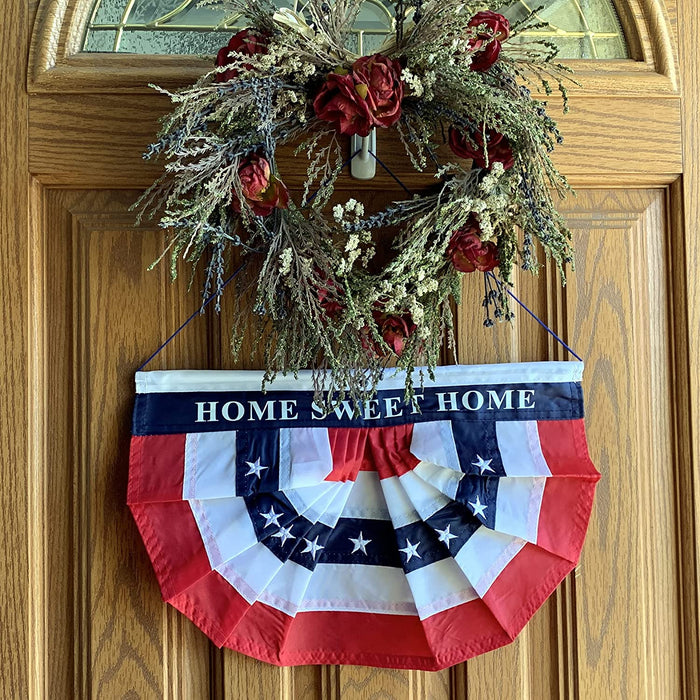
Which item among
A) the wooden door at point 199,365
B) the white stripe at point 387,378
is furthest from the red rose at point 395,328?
the wooden door at point 199,365

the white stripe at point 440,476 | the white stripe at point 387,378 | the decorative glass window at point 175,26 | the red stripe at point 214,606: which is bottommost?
the red stripe at point 214,606

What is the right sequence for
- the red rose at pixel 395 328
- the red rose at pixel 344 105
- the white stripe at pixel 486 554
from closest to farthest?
1. the red rose at pixel 344 105
2. the red rose at pixel 395 328
3. the white stripe at pixel 486 554

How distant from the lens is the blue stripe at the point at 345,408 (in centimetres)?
117

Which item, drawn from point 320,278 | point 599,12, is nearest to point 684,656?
point 320,278

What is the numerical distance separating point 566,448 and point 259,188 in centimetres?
67

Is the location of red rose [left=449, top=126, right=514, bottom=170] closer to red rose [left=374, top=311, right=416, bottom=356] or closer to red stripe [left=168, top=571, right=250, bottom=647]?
red rose [left=374, top=311, right=416, bottom=356]

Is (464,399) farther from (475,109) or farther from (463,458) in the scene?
(475,109)

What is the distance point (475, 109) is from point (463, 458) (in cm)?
55

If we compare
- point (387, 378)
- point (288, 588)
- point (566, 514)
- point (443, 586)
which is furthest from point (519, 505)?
point (288, 588)

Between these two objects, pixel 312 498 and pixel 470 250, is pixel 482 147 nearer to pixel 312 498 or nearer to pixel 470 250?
pixel 470 250

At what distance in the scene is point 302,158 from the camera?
120 cm

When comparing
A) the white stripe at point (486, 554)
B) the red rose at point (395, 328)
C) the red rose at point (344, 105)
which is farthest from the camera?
the white stripe at point (486, 554)

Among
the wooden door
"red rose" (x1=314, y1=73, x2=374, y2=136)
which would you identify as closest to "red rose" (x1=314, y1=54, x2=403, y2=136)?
"red rose" (x1=314, y1=73, x2=374, y2=136)

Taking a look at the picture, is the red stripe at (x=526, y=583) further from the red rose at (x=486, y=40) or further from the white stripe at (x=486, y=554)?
the red rose at (x=486, y=40)
